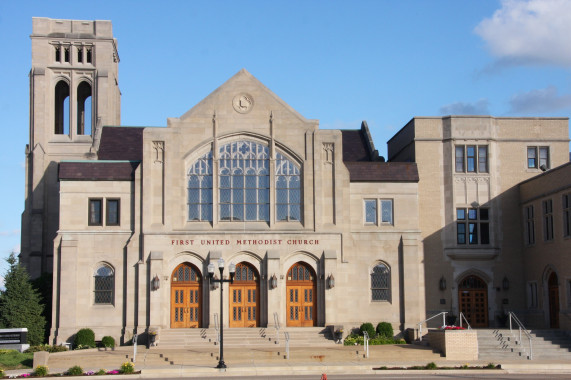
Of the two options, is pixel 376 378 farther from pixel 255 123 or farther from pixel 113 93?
pixel 113 93

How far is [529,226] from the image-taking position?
46.3m

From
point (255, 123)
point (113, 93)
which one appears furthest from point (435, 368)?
point (113, 93)

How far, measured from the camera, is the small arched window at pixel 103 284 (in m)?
43.6

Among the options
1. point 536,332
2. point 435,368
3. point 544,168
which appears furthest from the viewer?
point 544,168

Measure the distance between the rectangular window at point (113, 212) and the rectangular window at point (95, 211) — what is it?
1.22ft

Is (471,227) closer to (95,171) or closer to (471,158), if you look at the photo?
(471,158)

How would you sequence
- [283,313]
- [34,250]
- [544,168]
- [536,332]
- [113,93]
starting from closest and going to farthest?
[536,332] → [283,313] → [544,168] → [34,250] → [113,93]

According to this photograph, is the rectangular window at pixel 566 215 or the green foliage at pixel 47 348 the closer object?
the green foliage at pixel 47 348

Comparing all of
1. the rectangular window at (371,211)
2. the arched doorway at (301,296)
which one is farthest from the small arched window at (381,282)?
the arched doorway at (301,296)

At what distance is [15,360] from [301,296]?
15165 millimetres

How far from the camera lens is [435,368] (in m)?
33.3

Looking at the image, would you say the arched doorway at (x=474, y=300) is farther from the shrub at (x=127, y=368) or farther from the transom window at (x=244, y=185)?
the shrub at (x=127, y=368)

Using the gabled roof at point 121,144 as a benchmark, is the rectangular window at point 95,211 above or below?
below

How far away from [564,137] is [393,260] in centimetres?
1305
